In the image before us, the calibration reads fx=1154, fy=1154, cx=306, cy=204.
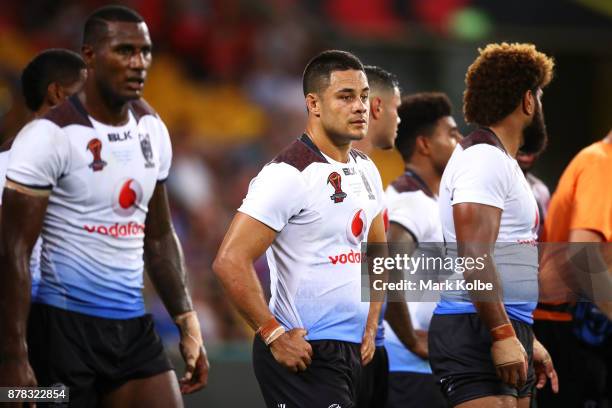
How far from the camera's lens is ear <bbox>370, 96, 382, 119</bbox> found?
22.7ft

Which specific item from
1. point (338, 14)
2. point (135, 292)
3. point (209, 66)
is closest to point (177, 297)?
point (135, 292)

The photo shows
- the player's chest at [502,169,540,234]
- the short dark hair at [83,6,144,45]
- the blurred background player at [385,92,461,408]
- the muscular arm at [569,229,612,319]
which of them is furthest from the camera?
the blurred background player at [385,92,461,408]

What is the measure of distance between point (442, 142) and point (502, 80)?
5.12ft

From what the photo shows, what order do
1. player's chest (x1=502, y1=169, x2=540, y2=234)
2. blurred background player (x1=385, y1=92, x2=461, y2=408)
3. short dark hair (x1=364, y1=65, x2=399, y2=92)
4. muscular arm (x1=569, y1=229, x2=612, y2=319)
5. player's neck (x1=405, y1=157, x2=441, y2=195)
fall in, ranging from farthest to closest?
player's neck (x1=405, y1=157, x2=441, y2=195) → short dark hair (x1=364, y1=65, x2=399, y2=92) → blurred background player (x1=385, y1=92, x2=461, y2=408) → muscular arm (x1=569, y1=229, x2=612, y2=319) → player's chest (x1=502, y1=169, x2=540, y2=234)

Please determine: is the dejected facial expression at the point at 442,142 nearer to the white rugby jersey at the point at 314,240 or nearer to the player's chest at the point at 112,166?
the white rugby jersey at the point at 314,240

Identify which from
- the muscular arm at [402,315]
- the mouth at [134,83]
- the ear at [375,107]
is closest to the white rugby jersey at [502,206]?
the muscular arm at [402,315]

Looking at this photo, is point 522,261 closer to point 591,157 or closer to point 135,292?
point 591,157

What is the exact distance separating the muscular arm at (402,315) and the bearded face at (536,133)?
95cm

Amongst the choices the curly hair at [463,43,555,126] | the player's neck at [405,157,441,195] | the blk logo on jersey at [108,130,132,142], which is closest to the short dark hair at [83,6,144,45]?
the blk logo on jersey at [108,130,132,142]

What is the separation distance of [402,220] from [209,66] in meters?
7.93

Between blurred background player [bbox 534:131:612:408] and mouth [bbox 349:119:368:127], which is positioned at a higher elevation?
mouth [bbox 349:119:368:127]

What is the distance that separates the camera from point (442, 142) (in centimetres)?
735

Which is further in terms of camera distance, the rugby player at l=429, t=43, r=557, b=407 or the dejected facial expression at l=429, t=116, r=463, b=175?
the dejected facial expression at l=429, t=116, r=463, b=175

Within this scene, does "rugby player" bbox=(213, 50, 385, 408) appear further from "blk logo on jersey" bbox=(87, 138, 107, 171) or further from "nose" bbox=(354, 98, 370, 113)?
"blk logo on jersey" bbox=(87, 138, 107, 171)
